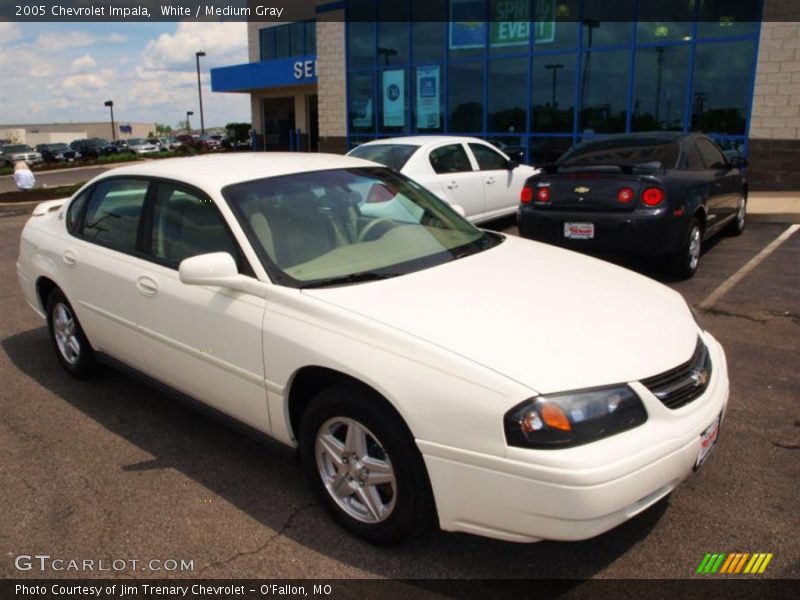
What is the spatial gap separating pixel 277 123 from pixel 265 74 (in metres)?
3.70

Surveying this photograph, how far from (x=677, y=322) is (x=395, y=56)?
18089 millimetres

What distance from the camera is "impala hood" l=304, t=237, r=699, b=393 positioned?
8.10 feet

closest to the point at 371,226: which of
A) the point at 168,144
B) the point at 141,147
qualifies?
the point at 141,147

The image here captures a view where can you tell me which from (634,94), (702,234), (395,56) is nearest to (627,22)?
(634,94)

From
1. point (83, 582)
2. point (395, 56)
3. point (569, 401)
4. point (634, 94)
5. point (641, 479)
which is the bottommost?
point (83, 582)

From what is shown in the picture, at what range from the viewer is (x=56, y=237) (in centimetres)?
461

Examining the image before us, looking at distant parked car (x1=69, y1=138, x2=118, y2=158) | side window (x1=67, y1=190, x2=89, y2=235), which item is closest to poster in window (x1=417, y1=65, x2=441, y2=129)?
side window (x1=67, y1=190, x2=89, y2=235)

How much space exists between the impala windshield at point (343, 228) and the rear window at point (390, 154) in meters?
4.98

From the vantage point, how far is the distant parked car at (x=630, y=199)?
257 inches

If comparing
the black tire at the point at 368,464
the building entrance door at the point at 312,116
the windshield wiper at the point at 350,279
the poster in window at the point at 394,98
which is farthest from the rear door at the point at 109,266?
the building entrance door at the point at 312,116

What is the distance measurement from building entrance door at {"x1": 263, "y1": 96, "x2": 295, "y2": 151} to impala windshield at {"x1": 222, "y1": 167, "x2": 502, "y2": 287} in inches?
1132

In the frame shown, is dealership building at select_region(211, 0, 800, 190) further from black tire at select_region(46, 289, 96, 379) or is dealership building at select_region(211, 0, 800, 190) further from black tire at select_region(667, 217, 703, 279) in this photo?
black tire at select_region(46, 289, 96, 379)

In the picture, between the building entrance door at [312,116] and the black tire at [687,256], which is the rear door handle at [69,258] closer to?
the black tire at [687,256]

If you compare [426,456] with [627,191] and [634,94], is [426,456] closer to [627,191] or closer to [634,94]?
[627,191]
